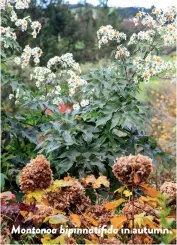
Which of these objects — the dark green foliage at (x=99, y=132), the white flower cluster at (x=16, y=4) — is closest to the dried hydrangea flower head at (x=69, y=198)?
the dark green foliage at (x=99, y=132)

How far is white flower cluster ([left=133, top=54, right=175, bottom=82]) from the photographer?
9.42 ft

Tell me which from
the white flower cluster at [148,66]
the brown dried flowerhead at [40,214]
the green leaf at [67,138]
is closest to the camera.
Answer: the brown dried flowerhead at [40,214]

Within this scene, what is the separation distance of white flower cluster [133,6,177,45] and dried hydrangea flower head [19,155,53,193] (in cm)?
156

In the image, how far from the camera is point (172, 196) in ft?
5.04

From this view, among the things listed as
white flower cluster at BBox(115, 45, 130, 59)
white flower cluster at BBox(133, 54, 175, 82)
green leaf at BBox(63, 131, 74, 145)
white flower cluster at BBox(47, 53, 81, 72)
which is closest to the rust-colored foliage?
green leaf at BBox(63, 131, 74, 145)

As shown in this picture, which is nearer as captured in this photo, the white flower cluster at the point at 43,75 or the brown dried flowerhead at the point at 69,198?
the brown dried flowerhead at the point at 69,198

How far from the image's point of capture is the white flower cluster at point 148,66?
287 centimetres

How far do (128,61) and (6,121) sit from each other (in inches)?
36.0

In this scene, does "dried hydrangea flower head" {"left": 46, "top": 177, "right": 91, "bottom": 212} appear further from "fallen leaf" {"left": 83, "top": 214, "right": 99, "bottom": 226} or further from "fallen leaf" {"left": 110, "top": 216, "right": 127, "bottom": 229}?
"fallen leaf" {"left": 110, "top": 216, "right": 127, "bottom": 229}

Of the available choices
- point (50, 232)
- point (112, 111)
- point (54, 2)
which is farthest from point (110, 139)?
point (54, 2)

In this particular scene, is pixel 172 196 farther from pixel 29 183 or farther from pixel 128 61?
pixel 128 61

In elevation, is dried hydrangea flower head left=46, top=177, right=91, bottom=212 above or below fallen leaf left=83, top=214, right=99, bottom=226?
above

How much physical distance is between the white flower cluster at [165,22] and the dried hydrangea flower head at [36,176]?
1.56 meters

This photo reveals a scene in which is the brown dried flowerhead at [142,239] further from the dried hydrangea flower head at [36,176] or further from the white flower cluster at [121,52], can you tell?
the white flower cluster at [121,52]
